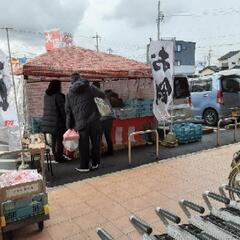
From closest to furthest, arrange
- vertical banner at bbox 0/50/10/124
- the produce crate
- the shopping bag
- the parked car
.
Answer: vertical banner at bbox 0/50/10/124, the shopping bag, the produce crate, the parked car

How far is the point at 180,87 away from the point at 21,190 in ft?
26.6

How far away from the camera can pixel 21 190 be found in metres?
4.30

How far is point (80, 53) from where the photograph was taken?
29.4 feet

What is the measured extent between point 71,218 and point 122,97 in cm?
581

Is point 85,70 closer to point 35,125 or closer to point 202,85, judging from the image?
point 35,125

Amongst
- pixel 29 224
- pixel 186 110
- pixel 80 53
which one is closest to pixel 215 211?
pixel 29 224

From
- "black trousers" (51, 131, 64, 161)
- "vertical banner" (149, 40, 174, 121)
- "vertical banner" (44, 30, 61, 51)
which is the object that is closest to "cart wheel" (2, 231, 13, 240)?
"black trousers" (51, 131, 64, 161)

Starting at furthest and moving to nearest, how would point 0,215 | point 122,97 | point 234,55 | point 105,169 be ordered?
1. point 234,55
2. point 122,97
3. point 105,169
4. point 0,215

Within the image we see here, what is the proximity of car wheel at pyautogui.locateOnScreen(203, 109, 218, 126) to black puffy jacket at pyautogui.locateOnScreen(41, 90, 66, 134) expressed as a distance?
6998 millimetres

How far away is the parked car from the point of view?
1241 cm

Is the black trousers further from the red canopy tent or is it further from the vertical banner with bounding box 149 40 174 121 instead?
the vertical banner with bounding box 149 40 174 121

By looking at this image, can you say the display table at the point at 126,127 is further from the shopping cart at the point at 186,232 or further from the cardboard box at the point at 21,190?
the shopping cart at the point at 186,232

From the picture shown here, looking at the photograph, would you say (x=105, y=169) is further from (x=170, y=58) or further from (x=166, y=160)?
(x=170, y=58)

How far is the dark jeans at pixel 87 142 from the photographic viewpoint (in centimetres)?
714
